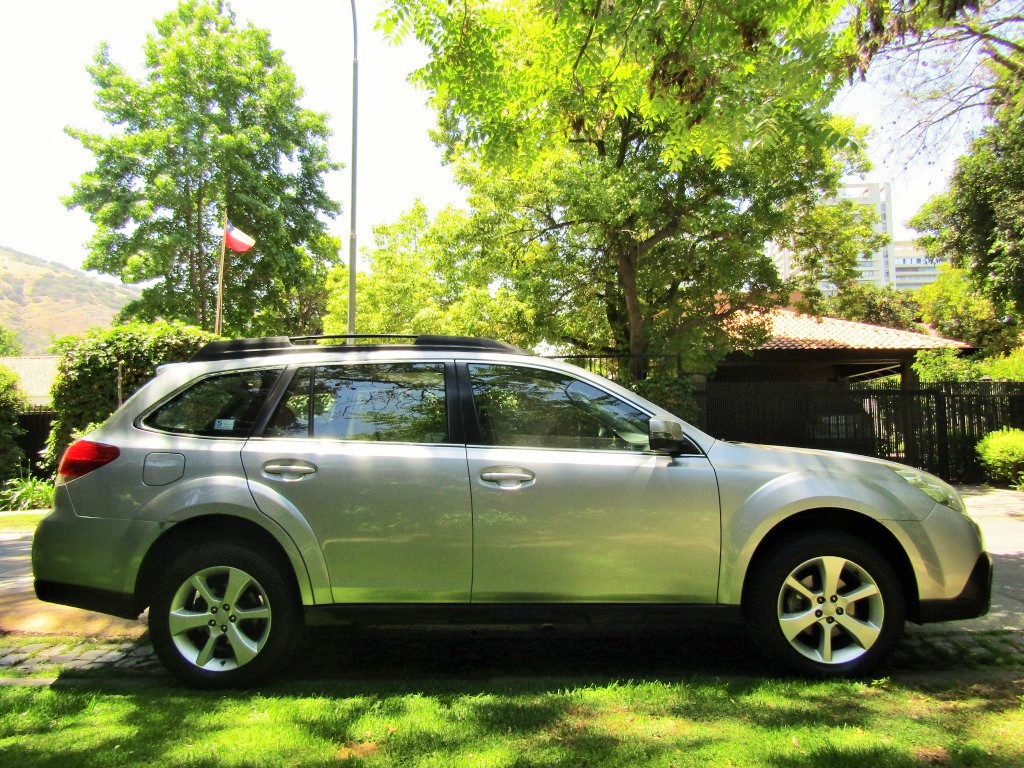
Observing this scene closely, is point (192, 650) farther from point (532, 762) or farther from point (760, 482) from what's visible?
point (760, 482)

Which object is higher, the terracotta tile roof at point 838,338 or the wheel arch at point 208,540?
the terracotta tile roof at point 838,338

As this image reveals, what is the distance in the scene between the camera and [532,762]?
2551 millimetres

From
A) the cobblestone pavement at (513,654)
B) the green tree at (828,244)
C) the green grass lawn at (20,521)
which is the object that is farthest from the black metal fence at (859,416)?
the cobblestone pavement at (513,654)

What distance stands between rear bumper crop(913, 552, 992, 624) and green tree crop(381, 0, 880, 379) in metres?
3.07

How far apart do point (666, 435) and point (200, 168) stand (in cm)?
2289

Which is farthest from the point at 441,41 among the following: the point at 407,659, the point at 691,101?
the point at 407,659

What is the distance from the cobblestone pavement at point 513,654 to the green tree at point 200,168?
2034cm

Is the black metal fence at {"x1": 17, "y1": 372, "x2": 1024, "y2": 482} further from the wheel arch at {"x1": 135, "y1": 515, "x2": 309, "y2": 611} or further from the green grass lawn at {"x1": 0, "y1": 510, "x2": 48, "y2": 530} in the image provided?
the wheel arch at {"x1": 135, "y1": 515, "x2": 309, "y2": 611}

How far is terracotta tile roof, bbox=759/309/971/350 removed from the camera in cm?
2058

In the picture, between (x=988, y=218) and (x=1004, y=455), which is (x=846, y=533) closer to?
(x=1004, y=455)

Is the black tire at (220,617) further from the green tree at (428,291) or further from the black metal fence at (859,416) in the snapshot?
the green tree at (428,291)

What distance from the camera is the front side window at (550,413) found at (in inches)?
141

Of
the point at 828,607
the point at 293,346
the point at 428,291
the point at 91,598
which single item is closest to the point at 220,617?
the point at 91,598

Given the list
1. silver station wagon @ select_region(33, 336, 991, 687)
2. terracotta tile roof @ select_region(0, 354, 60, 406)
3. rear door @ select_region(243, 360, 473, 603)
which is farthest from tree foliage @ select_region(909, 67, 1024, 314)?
terracotta tile roof @ select_region(0, 354, 60, 406)
